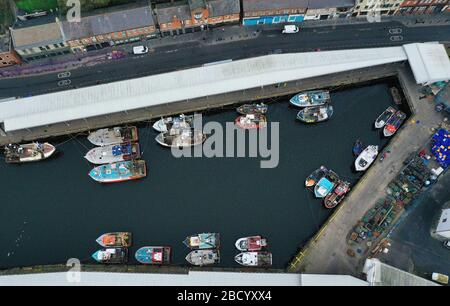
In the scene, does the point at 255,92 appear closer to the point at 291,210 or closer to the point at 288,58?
the point at 288,58

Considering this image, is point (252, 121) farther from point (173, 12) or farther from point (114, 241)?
point (114, 241)

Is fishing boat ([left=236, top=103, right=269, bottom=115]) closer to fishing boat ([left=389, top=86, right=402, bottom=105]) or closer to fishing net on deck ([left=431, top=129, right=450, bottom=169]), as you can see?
fishing boat ([left=389, top=86, right=402, bottom=105])

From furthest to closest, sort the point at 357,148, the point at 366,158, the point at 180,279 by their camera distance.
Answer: the point at 357,148
the point at 366,158
the point at 180,279

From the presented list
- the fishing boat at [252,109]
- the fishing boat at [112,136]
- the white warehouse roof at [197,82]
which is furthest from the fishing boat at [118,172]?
the fishing boat at [252,109]

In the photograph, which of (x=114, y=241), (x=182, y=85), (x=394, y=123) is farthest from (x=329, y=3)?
(x=114, y=241)

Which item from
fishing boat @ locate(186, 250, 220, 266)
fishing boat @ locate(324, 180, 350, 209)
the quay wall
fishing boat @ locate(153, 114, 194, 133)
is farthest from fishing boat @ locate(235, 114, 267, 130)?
fishing boat @ locate(186, 250, 220, 266)

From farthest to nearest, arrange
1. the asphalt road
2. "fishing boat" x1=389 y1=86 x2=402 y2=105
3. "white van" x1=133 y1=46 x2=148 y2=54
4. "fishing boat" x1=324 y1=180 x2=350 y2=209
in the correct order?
"white van" x1=133 y1=46 x2=148 y2=54 → "fishing boat" x1=389 y1=86 x2=402 y2=105 → the asphalt road → "fishing boat" x1=324 y1=180 x2=350 y2=209
